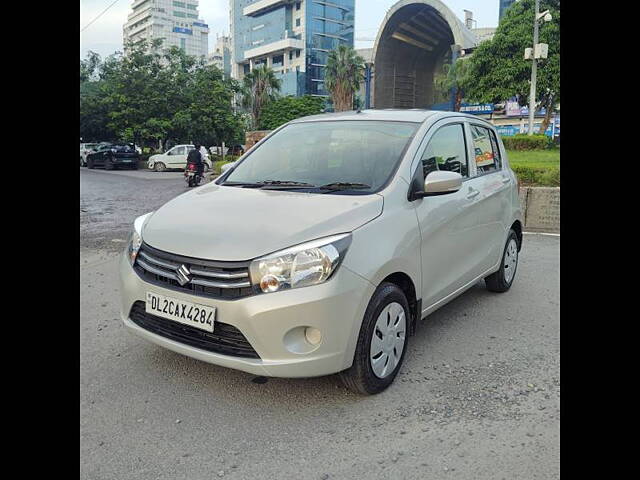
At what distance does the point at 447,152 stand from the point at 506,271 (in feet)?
5.70

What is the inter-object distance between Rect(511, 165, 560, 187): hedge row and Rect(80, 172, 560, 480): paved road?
623cm

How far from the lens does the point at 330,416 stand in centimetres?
312

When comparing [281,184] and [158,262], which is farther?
[281,184]

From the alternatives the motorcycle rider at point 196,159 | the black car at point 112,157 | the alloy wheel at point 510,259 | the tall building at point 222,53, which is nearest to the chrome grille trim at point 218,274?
the alloy wheel at point 510,259

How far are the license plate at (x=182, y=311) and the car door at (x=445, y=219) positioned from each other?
146 cm

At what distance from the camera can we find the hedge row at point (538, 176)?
1005 cm

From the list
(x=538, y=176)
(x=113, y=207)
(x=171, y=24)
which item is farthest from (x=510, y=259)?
(x=171, y=24)

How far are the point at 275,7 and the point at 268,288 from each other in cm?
9503

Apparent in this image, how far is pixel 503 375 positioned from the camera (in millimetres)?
3668

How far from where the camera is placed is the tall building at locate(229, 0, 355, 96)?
85000 millimetres

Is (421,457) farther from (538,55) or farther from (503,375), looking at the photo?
(538,55)

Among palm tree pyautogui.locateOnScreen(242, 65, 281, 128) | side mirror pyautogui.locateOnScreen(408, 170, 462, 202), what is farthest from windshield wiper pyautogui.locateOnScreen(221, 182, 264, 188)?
palm tree pyautogui.locateOnScreen(242, 65, 281, 128)

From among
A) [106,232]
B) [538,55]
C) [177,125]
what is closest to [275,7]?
[177,125]

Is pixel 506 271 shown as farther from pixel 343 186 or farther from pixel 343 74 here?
pixel 343 74
